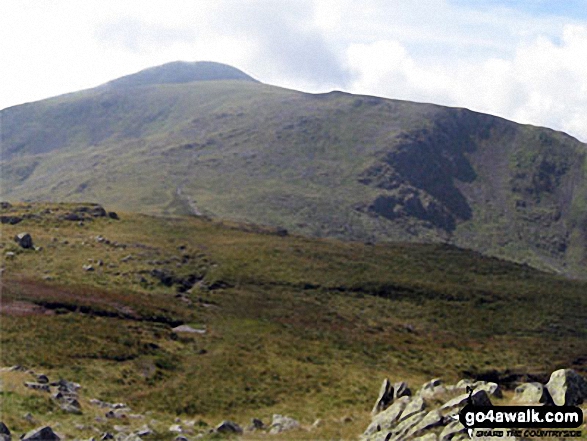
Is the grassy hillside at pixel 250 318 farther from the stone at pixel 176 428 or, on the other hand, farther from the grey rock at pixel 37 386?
the stone at pixel 176 428

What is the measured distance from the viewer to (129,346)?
4553 cm

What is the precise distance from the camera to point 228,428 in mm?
29719

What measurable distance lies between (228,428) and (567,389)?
621 inches

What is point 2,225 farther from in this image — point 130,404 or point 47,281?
point 130,404

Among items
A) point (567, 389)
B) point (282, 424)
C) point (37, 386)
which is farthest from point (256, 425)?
point (567, 389)

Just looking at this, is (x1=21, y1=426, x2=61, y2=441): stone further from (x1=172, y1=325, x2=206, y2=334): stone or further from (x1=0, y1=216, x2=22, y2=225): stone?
(x1=0, y1=216, x2=22, y2=225): stone

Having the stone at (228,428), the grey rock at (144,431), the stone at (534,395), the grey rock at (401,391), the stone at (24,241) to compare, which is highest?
the stone at (24,241)

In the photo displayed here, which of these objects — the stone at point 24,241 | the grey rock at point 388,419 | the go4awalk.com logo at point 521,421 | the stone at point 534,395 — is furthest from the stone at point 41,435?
the stone at point 24,241

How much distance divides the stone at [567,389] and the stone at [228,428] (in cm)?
1474

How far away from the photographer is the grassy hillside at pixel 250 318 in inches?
1476

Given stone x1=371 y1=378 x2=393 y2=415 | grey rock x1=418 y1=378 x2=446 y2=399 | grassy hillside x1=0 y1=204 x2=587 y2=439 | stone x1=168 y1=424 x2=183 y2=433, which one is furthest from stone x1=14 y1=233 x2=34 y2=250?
grey rock x1=418 y1=378 x2=446 y2=399

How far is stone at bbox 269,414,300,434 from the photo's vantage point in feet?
100

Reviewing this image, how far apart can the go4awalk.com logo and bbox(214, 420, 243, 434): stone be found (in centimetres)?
1246

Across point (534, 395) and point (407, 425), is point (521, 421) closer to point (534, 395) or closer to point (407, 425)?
point (534, 395)
